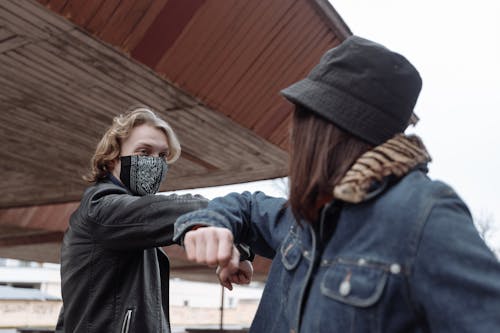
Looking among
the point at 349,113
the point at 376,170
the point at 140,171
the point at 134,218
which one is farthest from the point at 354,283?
the point at 140,171

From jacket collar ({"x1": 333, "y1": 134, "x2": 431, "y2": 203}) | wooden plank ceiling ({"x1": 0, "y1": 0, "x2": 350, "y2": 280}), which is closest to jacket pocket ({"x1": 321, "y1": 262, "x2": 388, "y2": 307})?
jacket collar ({"x1": 333, "y1": 134, "x2": 431, "y2": 203})

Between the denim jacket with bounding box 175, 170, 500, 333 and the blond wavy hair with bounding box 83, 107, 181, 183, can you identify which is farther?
the blond wavy hair with bounding box 83, 107, 181, 183

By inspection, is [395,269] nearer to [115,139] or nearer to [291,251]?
[291,251]

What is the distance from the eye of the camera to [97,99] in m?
6.32

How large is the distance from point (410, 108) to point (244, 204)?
613 mm

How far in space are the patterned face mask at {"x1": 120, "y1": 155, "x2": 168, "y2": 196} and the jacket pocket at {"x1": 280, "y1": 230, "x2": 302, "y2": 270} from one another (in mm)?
1170

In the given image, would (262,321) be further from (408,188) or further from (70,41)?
(70,41)

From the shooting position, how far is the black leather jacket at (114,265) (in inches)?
83.4

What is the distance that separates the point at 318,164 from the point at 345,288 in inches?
12.1

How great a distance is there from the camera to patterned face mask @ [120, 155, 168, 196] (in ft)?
8.26

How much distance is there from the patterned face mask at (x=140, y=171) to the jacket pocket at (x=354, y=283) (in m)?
1.45

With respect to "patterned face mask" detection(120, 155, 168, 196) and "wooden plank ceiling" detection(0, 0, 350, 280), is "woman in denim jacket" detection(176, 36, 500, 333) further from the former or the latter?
"wooden plank ceiling" detection(0, 0, 350, 280)

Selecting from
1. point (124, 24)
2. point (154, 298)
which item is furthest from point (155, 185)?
point (124, 24)

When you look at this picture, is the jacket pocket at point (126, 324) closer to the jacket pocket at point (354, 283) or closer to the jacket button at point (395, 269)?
the jacket pocket at point (354, 283)
